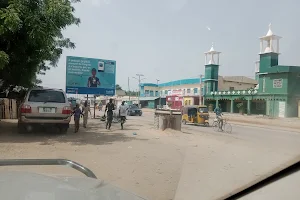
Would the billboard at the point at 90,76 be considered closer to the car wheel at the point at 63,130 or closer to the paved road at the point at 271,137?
the paved road at the point at 271,137

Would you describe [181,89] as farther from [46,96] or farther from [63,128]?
[46,96]

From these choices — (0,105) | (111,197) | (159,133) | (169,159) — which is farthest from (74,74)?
(111,197)

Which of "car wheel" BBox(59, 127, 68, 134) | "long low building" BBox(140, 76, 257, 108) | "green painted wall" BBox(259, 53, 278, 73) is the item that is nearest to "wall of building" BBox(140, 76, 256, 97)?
"long low building" BBox(140, 76, 257, 108)


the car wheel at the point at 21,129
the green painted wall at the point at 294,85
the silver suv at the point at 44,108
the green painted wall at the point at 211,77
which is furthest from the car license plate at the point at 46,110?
the green painted wall at the point at 211,77

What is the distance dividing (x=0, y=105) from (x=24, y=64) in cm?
1055

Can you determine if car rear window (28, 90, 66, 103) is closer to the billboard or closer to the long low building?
the billboard

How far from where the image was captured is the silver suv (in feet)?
34.1

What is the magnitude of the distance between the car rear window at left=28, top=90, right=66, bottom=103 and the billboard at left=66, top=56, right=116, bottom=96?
1119 centimetres

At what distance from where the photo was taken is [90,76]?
74.9 ft

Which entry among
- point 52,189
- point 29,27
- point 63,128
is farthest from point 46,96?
point 52,189

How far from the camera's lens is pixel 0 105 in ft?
65.5

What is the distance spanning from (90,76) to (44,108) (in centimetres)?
1245

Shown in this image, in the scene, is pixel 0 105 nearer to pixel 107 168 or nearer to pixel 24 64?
pixel 24 64

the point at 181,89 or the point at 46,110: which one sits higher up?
the point at 181,89
